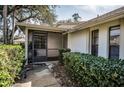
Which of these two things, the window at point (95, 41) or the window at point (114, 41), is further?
the window at point (95, 41)

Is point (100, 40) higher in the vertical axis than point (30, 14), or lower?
lower

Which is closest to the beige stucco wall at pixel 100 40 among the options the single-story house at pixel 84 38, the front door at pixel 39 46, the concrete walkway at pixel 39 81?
the single-story house at pixel 84 38

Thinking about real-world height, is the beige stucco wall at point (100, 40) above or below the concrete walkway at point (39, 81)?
above

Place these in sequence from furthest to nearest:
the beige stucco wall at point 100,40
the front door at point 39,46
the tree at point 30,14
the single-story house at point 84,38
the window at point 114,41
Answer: the tree at point 30,14 → the front door at point 39,46 → the window at point 114,41 → the single-story house at point 84,38 → the beige stucco wall at point 100,40

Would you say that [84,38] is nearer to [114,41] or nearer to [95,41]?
[95,41]

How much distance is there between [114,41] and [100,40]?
4.25 ft

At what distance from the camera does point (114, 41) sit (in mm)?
8781

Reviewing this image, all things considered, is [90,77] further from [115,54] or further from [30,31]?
[30,31]

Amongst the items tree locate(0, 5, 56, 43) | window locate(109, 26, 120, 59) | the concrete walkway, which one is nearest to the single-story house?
window locate(109, 26, 120, 59)

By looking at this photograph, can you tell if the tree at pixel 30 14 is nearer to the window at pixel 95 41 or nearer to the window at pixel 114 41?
the window at pixel 95 41

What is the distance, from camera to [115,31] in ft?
28.3

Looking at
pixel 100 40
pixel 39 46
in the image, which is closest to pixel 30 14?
pixel 39 46

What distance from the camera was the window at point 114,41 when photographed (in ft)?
27.8
